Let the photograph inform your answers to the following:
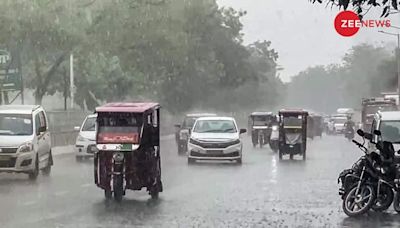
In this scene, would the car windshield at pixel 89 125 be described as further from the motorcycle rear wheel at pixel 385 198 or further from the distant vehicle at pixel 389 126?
the motorcycle rear wheel at pixel 385 198

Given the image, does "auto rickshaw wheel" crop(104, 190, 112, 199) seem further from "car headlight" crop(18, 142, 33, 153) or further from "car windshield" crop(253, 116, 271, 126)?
"car windshield" crop(253, 116, 271, 126)

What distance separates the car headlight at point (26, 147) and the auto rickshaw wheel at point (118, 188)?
5.82 meters

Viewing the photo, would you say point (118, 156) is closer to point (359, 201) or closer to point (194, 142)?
point (359, 201)

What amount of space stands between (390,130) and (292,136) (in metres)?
14.6

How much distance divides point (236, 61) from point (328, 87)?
112 meters

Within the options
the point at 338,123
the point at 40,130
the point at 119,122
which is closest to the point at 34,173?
the point at 40,130

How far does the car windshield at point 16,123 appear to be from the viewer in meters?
22.5

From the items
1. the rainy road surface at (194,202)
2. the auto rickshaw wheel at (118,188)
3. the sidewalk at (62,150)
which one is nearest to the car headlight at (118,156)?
the auto rickshaw wheel at (118,188)

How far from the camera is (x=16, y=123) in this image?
2273 cm

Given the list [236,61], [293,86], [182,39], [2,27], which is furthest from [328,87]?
[2,27]

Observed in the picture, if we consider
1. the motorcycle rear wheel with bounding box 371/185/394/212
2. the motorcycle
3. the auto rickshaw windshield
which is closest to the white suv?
the auto rickshaw windshield

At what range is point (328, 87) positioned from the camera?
187750 mm

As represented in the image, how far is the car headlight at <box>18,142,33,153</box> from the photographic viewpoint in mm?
21391

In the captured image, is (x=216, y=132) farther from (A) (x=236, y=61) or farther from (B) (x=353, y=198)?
(A) (x=236, y=61)
